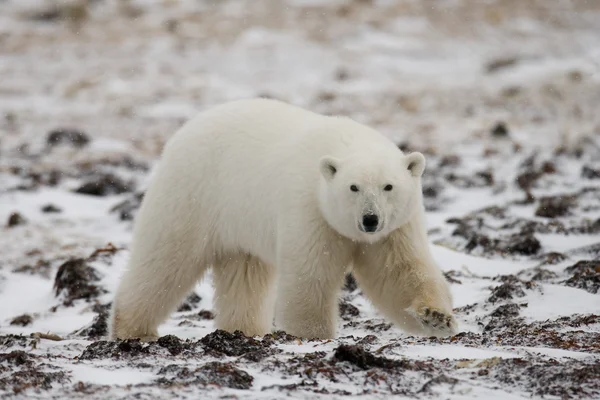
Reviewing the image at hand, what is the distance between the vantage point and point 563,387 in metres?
3.50

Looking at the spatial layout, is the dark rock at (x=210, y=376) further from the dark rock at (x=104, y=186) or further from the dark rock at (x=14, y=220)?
the dark rock at (x=104, y=186)

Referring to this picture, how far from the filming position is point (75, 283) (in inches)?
295

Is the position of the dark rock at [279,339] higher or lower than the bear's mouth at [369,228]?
lower

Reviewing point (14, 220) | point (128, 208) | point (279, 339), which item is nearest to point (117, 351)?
point (279, 339)

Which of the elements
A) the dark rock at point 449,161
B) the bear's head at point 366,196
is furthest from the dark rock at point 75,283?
the dark rock at point 449,161

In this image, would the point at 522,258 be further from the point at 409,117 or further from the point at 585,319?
the point at 409,117

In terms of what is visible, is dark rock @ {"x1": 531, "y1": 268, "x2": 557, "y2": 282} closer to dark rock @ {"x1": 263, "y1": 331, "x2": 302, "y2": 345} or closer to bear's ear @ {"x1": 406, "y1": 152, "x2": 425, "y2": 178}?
bear's ear @ {"x1": 406, "y1": 152, "x2": 425, "y2": 178}

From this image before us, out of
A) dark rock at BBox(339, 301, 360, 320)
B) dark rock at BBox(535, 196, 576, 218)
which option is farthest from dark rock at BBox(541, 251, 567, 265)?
dark rock at BBox(535, 196, 576, 218)

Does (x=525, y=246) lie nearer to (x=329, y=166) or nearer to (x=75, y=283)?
(x=329, y=166)

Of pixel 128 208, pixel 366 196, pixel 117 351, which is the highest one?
pixel 128 208

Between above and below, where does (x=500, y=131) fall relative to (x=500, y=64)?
below

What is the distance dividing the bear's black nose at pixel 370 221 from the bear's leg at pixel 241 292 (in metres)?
1.71

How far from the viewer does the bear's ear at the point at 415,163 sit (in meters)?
5.45

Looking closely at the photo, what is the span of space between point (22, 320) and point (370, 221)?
3465mm
